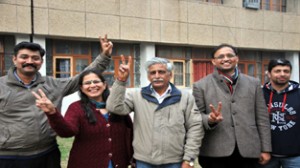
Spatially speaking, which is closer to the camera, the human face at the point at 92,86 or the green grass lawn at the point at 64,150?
the human face at the point at 92,86

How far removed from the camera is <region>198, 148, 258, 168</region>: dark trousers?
329cm

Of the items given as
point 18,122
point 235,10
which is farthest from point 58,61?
point 18,122

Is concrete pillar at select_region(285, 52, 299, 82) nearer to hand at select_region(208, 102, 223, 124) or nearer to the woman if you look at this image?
hand at select_region(208, 102, 223, 124)

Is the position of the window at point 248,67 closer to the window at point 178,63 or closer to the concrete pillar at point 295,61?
the concrete pillar at point 295,61

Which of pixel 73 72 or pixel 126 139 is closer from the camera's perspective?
pixel 126 139

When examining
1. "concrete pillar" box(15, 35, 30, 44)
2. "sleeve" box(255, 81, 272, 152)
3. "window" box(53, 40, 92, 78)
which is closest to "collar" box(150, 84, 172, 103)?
"sleeve" box(255, 81, 272, 152)

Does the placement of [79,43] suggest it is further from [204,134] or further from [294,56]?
[294,56]

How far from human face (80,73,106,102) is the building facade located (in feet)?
26.6

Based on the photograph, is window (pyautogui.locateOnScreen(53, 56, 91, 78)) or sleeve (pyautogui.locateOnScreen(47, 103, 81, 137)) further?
window (pyautogui.locateOnScreen(53, 56, 91, 78))

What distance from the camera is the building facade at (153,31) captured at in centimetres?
1081

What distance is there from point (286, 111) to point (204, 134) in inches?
34.0

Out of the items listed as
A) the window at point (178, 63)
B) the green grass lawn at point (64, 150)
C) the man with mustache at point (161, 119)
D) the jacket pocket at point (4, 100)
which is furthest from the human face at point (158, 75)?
the window at point (178, 63)

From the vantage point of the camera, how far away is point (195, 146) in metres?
2.99

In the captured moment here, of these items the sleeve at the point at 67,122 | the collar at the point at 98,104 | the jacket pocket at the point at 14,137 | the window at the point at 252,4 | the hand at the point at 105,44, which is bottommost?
the jacket pocket at the point at 14,137
